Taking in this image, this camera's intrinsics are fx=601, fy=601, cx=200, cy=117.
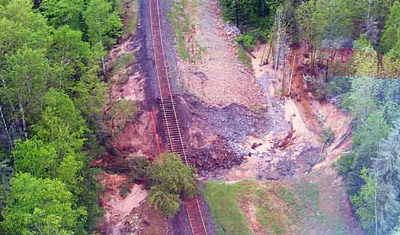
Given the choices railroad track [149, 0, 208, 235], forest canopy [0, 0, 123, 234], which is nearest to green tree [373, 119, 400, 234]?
railroad track [149, 0, 208, 235]

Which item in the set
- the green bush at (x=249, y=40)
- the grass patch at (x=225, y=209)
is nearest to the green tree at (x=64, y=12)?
the green bush at (x=249, y=40)

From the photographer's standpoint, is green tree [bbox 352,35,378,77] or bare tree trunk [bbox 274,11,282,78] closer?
green tree [bbox 352,35,378,77]

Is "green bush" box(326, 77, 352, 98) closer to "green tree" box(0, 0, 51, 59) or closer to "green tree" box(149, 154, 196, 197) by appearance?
"green tree" box(149, 154, 196, 197)

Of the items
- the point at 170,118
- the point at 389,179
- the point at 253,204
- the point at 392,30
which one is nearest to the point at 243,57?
the point at 170,118

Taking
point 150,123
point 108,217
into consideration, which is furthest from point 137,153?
point 108,217

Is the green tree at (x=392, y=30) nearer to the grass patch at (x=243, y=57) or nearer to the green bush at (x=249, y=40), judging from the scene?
the grass patch at (x=243, y=57)

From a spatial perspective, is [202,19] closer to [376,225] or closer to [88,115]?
[88,115]

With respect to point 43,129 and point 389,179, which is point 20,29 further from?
point 389,179

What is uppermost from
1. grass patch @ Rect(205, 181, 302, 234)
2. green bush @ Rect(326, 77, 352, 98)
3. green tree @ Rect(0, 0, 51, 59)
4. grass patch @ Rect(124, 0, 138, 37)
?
green tree @ Rect(0, 0, 51, 59)
